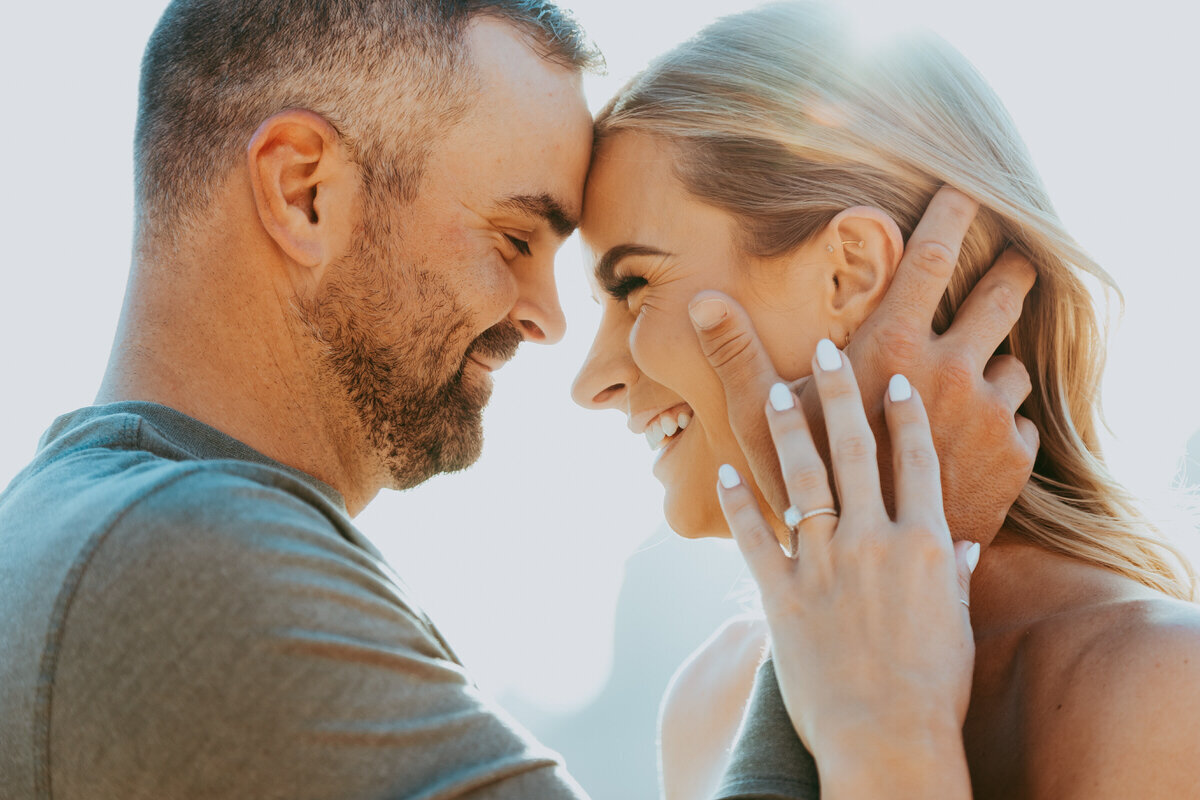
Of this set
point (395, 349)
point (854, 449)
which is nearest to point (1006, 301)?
point (854, 449)

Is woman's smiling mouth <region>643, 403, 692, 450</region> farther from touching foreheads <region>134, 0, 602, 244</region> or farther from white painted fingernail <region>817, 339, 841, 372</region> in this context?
touching foreheads <region>134, 0, 602, 244</region>

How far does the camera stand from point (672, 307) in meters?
2.27

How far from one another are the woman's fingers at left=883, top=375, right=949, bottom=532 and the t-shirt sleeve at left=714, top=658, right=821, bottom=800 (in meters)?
0.40

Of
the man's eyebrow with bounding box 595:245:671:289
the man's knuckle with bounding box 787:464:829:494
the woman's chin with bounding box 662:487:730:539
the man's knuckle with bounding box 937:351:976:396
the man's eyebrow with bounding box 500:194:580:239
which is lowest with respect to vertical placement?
the woman's chin with bounding box 662:487:730:539

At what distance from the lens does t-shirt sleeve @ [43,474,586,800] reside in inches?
53.1

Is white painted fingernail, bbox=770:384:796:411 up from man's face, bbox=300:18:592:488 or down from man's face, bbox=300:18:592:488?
down

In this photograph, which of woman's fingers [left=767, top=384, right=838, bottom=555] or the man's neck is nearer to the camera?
woman's fingers [left=767, top=384, right=838, bottom=555]

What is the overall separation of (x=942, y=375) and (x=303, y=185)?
1.39 meters

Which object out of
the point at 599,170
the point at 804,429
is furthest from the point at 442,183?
the point at 804,429

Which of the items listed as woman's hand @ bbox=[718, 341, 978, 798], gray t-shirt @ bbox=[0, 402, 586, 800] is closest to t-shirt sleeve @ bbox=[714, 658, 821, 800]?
woman's hand @ bbox=[718, 341, 978, 798]

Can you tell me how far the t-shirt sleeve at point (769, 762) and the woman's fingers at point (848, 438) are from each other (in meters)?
0.37

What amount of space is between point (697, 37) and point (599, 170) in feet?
1.24

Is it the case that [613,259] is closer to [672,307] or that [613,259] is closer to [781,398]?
[672,307]

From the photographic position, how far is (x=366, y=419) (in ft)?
7.70
